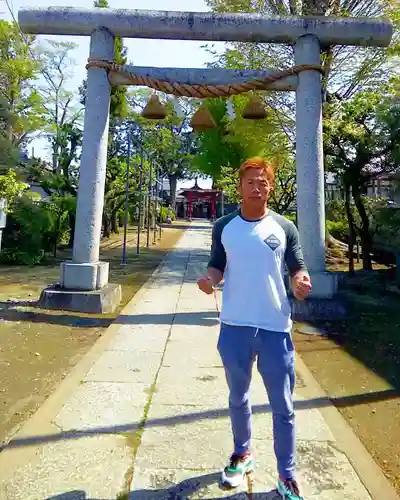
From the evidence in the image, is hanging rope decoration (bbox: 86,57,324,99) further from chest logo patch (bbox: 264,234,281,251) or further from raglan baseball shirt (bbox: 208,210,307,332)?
chest logo patch (bbox: 264,234,281,251)

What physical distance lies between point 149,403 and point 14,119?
50.9 feet

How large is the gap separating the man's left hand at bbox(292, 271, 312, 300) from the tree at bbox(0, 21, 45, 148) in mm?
16287

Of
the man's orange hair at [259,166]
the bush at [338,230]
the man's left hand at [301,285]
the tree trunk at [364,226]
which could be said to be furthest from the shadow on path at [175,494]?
the bush at [338,230]

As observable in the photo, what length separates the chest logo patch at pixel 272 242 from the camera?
2311mm

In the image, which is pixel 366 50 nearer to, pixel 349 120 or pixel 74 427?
pixel 349 120

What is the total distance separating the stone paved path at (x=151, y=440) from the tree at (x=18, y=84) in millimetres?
14767

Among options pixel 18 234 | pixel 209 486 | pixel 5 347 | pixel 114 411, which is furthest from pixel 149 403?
pixel 18 234

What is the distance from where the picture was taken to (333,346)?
5707 millimetres

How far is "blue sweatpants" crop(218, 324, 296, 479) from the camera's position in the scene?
7.39 feet

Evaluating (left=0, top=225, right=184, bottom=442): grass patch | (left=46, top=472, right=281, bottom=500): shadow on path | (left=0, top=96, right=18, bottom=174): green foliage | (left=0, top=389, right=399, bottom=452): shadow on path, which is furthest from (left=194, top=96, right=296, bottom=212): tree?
(left=0, top=96, right=18, bottom=174): green foliage

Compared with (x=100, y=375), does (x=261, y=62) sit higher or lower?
higher

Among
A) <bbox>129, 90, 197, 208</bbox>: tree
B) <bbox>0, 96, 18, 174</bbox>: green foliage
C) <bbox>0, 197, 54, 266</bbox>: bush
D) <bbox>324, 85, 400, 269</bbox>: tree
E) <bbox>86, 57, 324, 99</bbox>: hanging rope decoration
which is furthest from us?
<bbox>129, 90, 197, 208</bbox>: tree

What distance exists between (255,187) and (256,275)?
17.9 inches

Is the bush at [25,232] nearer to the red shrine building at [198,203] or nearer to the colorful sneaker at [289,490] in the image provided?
the colorful sneaker at [289,490]
